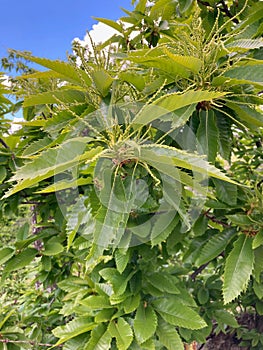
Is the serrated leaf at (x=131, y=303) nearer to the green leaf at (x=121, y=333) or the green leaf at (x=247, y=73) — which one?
the green leaf at (x=121, y=333)

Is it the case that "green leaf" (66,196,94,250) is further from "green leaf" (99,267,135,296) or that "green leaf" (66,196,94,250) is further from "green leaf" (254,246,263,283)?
"green leaf" (254,246,263,283)

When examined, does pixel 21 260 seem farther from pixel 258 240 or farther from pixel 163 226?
pixel 258 240

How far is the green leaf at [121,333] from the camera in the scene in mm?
917

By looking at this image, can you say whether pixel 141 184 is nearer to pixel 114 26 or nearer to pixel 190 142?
pixel 190 142

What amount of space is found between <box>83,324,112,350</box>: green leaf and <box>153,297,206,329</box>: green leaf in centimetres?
16

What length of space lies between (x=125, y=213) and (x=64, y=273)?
104 cm

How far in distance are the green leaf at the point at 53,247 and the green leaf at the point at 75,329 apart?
24cm

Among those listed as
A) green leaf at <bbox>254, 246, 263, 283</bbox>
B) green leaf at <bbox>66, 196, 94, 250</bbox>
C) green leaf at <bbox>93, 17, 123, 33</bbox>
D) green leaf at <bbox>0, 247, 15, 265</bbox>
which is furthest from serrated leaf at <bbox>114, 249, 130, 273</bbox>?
green leaf at <bbox>93, 17, 123, 33</bbox>

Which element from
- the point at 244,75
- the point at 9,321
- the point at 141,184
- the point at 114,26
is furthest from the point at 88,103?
the point at 9,321

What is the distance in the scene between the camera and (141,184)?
765 millimetres

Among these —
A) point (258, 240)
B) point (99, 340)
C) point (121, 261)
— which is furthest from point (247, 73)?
point (99, 340)

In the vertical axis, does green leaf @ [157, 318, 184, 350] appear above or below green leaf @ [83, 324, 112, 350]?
below

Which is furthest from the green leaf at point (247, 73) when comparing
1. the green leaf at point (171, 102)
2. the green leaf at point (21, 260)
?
the green leaf at point (21, 260)

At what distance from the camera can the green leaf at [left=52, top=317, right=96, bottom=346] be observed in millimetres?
1014
